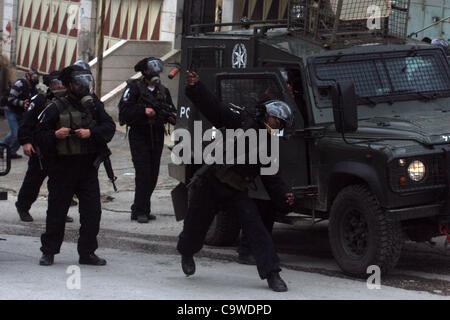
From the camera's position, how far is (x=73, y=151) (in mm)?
8352

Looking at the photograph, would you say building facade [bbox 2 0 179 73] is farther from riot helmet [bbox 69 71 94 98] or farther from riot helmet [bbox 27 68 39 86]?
riot helmet [bbox 69 71 94 98]

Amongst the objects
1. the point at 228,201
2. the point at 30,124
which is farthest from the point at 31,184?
the point at 228,201

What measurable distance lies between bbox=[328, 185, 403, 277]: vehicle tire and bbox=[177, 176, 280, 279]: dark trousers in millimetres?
805

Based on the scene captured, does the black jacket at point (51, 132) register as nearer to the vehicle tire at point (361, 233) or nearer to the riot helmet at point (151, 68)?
the vehicle tire at point (361, 233)

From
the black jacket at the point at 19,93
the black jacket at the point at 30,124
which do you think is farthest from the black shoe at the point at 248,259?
the black jacket at the point at 19,93

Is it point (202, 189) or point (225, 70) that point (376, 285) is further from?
point (225, 70)

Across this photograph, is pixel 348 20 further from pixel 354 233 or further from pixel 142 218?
pixel 142 218

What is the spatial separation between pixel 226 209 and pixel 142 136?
3.54 meters

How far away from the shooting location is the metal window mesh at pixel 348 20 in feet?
30.0

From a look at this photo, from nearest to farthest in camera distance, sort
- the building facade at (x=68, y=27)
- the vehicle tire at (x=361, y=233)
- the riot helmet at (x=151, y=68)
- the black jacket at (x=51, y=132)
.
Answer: the vehicle tire at (x=361, y=233)
the black jacket at (x=51, y=132)
the riot helmet at (x=151, y=68)
the building facade at (x=68, y=27)

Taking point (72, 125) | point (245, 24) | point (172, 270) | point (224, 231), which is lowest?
point (172, 270)

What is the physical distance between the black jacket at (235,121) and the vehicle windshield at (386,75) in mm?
1014

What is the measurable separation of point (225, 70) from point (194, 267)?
2143 millimetres
